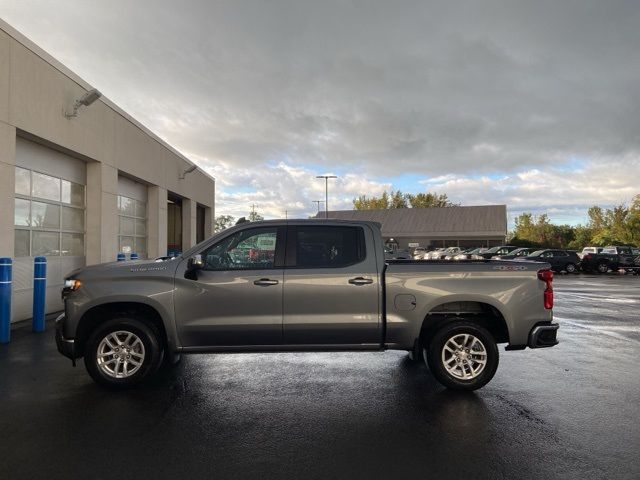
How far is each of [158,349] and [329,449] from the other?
98.7 inches

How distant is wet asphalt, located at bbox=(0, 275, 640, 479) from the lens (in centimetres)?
358

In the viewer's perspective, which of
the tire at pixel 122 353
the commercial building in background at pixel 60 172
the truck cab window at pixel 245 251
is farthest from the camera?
the commercial building in background at pixel 60 172

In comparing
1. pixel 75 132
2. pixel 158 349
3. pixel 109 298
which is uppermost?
pixel 75 132

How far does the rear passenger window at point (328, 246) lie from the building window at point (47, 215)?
7.68 m

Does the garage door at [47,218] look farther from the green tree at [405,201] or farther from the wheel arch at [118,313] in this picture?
the green tree at [405,201]

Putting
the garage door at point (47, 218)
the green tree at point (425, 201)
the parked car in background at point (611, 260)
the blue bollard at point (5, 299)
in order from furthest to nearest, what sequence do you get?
1. the green tree at point (425, 201)
2. the parked car in background at point (611, 260)
3. the garage door at point (47, 218)
4. the blue bollard at point (5, 299)

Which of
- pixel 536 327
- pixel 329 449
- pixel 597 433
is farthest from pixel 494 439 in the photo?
pixel 536 327

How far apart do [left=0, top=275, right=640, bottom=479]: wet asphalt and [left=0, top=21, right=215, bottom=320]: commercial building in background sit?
4.14 metres

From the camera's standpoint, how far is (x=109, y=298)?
531cm

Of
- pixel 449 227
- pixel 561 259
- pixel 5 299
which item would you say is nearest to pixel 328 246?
pixel 5 299

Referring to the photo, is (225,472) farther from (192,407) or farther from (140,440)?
(192,407)

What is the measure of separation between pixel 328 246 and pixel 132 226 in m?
12.6

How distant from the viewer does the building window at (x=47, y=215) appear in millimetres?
10188

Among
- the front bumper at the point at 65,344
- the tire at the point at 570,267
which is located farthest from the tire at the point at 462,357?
the tire at the point at 570,267
